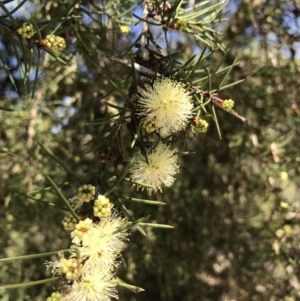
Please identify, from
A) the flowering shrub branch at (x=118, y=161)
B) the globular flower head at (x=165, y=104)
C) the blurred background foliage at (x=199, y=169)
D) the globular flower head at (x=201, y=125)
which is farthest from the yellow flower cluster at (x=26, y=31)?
the blurred background foliage at (x=199, y=169)

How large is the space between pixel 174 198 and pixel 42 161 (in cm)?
48

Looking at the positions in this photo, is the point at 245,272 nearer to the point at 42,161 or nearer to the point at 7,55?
the point at 42,161

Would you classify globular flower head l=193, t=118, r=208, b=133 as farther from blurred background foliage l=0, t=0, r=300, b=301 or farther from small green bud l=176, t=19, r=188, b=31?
blurred background foliage l=0, t=0, r=300, b=301

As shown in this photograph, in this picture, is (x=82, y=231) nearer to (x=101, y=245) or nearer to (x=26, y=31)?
(x=101, y=245)

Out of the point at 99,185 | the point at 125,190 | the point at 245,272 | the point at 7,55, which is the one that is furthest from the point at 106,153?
the point at 7,55

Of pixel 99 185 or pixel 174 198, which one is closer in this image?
pixel 99 185

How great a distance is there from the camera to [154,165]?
78 cm

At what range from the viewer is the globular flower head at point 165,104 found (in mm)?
765

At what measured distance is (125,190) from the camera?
1615mm

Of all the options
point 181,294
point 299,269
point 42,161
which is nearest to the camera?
point 299,269

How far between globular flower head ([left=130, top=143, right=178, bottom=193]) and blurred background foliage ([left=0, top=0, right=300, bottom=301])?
548mm

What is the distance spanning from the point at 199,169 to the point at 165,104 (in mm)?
1095

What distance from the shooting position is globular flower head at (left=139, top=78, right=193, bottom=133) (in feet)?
2.51

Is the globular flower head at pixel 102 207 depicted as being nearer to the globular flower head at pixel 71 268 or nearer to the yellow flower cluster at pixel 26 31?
the globular flower head at pixel 71 268
